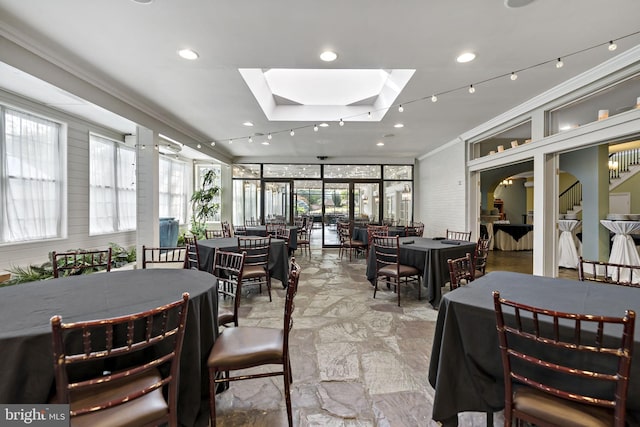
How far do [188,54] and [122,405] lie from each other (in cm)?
307

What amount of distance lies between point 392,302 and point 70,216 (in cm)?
551

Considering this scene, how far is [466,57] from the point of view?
2992mm

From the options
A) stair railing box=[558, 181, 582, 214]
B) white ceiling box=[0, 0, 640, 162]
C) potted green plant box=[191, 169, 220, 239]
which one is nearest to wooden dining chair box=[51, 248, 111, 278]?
white ceiling box=[0, 0, 640, 162]

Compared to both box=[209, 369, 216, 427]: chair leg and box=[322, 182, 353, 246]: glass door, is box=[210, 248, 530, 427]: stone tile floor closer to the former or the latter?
box=[209, 369, 216, 427]: chair leg

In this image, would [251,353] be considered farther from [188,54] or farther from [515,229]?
[515,229]

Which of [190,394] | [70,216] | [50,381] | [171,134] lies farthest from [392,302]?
[70,216]

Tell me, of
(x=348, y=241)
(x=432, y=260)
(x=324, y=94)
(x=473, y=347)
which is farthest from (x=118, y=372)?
(x=348, y=241)

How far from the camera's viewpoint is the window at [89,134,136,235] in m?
5.47

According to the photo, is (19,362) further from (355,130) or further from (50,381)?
(355,130)

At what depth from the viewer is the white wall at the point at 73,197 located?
4.20 metres

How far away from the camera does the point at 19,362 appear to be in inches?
47.1

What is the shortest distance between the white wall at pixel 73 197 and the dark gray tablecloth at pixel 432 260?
5534 mm

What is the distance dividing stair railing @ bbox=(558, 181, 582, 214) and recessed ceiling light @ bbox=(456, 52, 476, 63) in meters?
7.73

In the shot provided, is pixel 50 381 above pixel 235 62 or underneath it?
underneath
